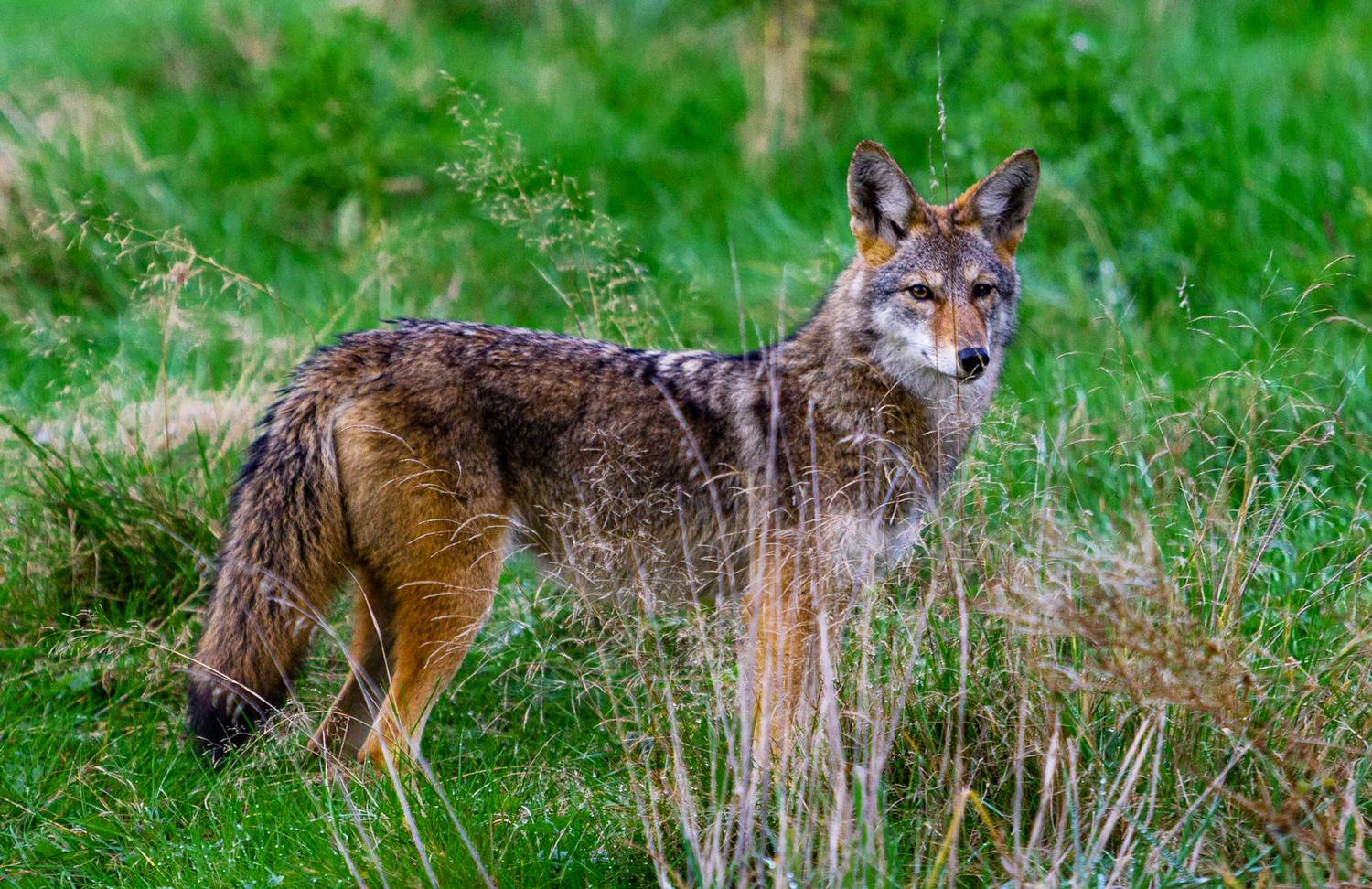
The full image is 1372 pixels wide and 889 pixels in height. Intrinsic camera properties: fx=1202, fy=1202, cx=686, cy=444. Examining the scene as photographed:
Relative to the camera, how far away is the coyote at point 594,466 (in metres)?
3.57

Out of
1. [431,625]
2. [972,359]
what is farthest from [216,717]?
[972,359]

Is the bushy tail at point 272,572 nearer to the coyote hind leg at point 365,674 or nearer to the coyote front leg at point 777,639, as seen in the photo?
the coyote hind leg at point 365,674

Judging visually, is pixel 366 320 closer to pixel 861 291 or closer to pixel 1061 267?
pixel 861 291

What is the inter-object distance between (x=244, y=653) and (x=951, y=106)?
5.81 metres

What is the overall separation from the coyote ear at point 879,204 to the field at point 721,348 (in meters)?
0.59

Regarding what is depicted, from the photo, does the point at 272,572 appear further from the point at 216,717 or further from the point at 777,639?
the point at 777,639

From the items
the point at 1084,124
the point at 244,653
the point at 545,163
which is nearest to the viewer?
A: the point at 244,653

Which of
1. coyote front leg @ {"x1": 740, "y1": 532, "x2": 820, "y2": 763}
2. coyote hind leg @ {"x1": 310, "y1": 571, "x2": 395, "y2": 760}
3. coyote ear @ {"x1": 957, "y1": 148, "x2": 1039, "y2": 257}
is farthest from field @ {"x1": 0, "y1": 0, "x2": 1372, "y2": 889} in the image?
coyote ear @ {"x1": 957, "y1": 148, "x2": 1039, "y2": 257}

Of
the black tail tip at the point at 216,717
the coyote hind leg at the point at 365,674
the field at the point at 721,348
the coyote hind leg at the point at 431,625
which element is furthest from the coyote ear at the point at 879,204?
the black tail tip at the point at 216,717

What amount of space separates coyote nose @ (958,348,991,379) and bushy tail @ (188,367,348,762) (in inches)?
76.9

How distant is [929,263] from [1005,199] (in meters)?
0.41

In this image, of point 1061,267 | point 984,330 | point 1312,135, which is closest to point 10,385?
point 984,330

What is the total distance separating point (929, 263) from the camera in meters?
4.01

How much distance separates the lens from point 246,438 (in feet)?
16.5
